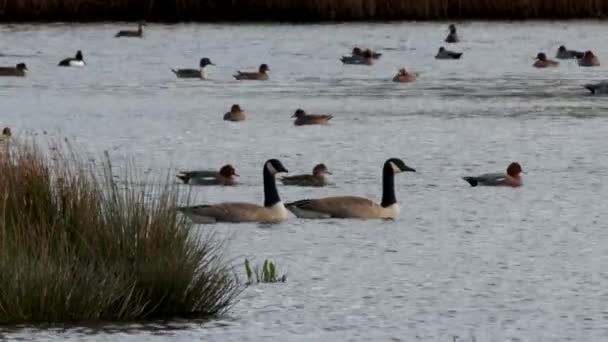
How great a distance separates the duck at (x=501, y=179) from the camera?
57.3 feet

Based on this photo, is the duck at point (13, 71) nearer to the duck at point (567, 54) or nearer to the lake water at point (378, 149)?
the lake water at point (378, 149)

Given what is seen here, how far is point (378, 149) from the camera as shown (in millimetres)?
21641

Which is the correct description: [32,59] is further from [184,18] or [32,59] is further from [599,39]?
[599,39]

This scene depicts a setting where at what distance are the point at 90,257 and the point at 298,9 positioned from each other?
35.4 metres

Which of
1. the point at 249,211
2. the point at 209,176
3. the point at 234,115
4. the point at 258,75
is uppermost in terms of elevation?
the point at 249,211

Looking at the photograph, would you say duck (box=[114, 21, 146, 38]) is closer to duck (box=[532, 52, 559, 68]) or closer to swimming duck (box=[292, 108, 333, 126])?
duck (box=[532, 52, 559, 68])

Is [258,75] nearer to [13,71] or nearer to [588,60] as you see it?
[13,71]

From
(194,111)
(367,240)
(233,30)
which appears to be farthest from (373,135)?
(233,30)

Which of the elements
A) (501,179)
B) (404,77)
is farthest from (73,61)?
(501,179)

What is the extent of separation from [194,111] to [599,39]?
19839 millimetres

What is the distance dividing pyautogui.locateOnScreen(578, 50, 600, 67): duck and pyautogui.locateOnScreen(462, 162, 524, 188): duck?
1806 centimetres

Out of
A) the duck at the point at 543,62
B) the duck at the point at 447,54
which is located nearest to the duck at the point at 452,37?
the duck at the point at 447,54

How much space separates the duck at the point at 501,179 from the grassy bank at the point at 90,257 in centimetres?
733

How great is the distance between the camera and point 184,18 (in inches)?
1831
